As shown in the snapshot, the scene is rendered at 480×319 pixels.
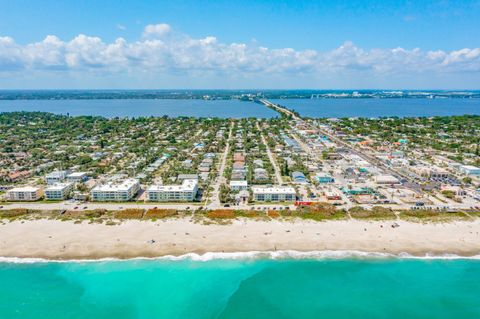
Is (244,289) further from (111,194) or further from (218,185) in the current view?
(111,194)

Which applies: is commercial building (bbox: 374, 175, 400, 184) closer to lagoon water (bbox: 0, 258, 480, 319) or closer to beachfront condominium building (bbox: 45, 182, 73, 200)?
lagoon water (bbox: 0, 258, 480, 319)

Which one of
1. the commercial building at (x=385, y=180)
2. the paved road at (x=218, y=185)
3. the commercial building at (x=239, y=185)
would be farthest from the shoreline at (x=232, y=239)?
the commercial building at (x=385, y=180)

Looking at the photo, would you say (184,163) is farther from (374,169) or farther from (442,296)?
(442,296)

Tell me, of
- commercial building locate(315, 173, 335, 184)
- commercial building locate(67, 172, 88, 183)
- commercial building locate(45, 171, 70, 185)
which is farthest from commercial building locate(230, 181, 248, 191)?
commercial building locate(45, 171, 70, 185)

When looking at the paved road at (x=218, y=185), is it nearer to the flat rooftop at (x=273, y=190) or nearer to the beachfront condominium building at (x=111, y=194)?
the flat rooftop at (x=273, y=190)

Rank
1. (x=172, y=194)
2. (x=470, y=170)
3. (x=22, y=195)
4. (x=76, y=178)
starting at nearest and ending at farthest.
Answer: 1. (x=172, y=194)
2. (x=22, y=195)
3. (x=76, y=178)
4. (x=470, y=170)

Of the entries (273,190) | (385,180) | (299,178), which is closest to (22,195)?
(273,190)

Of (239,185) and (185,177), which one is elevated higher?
(185,177)
